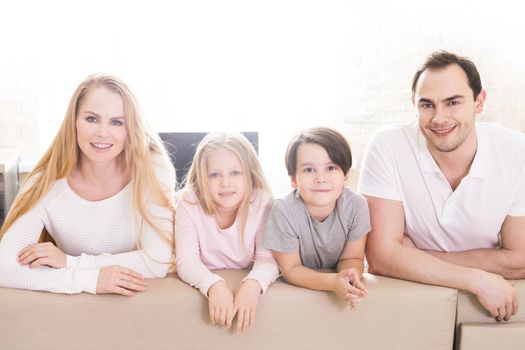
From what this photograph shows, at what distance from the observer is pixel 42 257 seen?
1.49 meters

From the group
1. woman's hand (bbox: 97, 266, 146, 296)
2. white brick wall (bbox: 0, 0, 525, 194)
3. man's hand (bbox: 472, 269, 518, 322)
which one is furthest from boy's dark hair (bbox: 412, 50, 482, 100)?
white brick wall (bbox: 0, 0, 525, 194)

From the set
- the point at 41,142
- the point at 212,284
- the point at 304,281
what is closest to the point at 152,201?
the point at 212,284

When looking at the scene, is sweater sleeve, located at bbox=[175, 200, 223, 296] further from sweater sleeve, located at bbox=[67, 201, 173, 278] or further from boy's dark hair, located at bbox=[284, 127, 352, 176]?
boy's dark hair, located at bbox=[284, 127, 352, 176]

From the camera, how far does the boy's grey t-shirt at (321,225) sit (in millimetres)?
1574

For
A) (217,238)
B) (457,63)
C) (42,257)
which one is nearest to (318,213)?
(217,238)

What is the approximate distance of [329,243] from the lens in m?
1.62

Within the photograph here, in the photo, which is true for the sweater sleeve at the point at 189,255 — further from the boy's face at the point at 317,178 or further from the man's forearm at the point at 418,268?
the man's forearm at the point at 418,268

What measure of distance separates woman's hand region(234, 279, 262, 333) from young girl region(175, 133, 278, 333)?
15 cm

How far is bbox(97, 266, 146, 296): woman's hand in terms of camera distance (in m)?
1.40

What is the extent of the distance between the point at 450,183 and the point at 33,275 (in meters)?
1.20

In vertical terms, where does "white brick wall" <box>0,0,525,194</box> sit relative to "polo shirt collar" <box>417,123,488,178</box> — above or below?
above

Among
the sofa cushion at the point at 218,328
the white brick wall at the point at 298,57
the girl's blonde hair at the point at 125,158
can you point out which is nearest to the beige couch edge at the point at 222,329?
the sofa cushion at the point at 218,328

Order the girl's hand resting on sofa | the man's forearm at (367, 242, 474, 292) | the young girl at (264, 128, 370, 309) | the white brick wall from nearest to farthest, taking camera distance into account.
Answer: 1. the girl's hand resting on sofa
2. the man's forearm at (367, 242, 474, 292)
3. the young girl at (264, 128, 370, 309)
4. the white brick wall

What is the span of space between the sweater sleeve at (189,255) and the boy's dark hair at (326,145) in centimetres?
33
